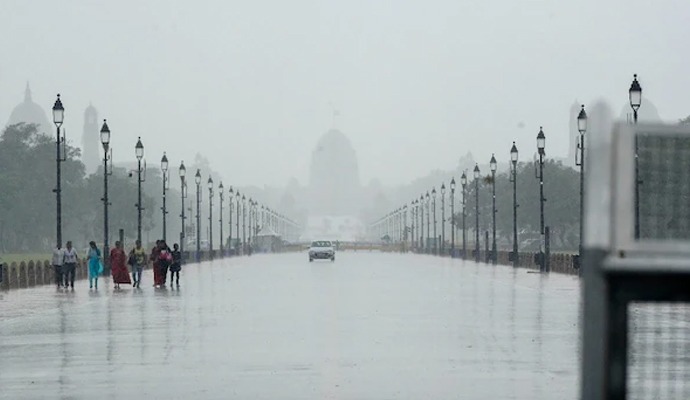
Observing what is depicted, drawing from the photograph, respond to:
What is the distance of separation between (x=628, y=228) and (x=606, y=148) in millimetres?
314

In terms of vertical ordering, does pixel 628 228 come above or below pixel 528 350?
above

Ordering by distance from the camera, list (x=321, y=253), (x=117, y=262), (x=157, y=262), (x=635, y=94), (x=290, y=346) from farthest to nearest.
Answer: (x=321, y=253) < (x=157, y=262) < (x=117, y=262) < (x=635, y=94) < (x=290, y=346)

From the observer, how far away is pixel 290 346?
22812 millimetres

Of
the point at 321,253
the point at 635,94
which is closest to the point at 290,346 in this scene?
the point at 635,94

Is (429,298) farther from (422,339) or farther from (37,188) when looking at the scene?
(37,188)

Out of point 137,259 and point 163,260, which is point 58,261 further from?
point 163,260

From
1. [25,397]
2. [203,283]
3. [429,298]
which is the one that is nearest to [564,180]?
[203,283]

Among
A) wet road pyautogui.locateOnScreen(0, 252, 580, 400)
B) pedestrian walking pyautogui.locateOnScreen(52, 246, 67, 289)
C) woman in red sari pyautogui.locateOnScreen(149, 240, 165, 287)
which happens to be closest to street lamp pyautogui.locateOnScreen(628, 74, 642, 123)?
wet road pyautogui.locateOnScreen(0, 252, 580, 400)

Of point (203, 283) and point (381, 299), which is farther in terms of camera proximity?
point (203, 283)

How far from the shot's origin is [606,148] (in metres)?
5.89

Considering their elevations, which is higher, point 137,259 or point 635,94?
point 635,94

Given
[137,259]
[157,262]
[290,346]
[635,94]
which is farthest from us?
[157,262]

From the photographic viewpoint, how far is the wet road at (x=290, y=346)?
16.4m

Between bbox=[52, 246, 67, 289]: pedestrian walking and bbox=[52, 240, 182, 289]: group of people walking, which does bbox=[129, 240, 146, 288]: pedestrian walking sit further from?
bbox=[52, 246, 67, 289]: pedestrian walking
